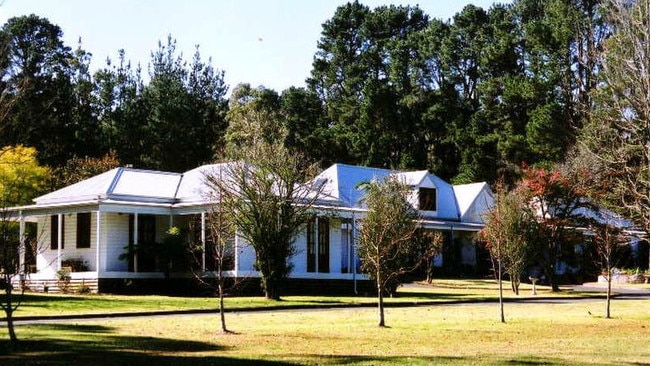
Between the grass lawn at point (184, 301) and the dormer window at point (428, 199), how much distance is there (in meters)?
10.9

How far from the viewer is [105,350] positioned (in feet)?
49.6

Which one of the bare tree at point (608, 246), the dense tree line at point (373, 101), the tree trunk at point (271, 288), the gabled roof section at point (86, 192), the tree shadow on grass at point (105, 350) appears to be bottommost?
the tree shadow on grass at point (105, 350)

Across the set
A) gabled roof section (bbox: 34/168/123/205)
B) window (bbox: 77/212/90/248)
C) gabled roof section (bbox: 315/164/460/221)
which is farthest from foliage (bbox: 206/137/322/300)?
gabled roof section (bbox: 315/164/460/221)

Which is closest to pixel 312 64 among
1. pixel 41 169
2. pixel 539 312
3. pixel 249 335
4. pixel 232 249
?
pixel 41 169

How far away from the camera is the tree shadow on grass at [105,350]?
13547mm

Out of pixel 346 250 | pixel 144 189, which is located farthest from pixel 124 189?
pixel 346 250

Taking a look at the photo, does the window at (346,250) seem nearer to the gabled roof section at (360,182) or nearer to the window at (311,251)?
the window at (311,251)

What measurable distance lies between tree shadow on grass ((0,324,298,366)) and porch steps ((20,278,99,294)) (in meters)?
18.1

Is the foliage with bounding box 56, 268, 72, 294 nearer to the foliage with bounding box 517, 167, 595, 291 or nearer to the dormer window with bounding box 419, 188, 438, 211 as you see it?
the foliage with bounding box 517, 167, 595, 291

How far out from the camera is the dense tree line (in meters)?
65.8

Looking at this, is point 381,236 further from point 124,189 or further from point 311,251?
point 124,189

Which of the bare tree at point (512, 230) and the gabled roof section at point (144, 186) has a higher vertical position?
the gabled roof section at point (144, 186)

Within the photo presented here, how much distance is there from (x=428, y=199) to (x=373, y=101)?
982 inches

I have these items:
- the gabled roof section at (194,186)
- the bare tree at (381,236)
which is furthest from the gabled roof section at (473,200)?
the bare tree at (381,236)
